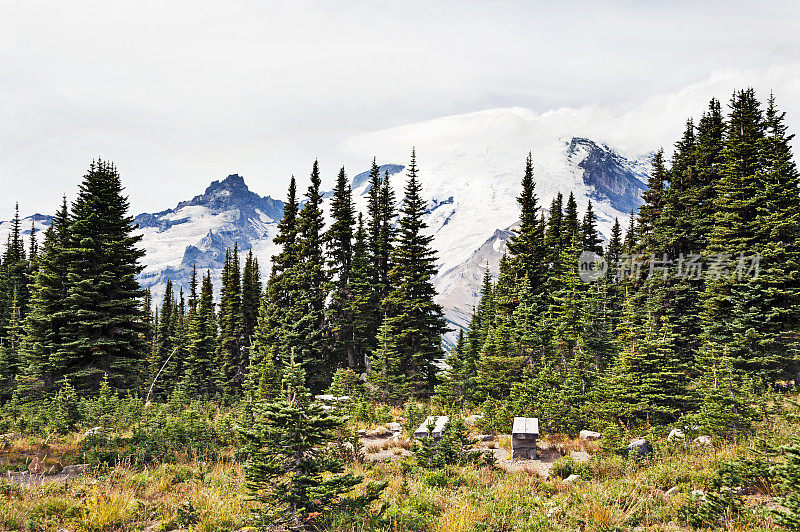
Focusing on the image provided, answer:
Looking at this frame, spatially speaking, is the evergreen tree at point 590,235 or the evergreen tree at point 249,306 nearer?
the evergreen tree at point 590,235

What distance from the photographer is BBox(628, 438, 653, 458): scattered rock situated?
1261cm

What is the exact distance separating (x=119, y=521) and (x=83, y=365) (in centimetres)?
2114

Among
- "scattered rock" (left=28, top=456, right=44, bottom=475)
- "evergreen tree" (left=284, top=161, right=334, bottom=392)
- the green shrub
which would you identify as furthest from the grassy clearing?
"evergreen tree" (left=284, top=161, right=334, bottom=392)

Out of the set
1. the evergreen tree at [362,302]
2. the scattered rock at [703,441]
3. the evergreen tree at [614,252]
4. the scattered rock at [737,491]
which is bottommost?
the scattered rock at [703,441]

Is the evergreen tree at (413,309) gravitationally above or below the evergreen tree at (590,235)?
below

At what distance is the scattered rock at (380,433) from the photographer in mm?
18000

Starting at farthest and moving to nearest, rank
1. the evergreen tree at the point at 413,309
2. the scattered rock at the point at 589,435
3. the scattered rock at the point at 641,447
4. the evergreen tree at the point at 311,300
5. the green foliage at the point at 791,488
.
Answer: the evergreen tree at the point at 311,300
the evergreen tree at the point at 413,309
the scattered rock at the point at 589,435
the scattered rock at the point at 641,447
the green foliage at the point at 791,488

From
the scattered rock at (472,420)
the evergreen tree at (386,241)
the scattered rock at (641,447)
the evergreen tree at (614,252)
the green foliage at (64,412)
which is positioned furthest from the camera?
the evergreen tree at (614,252)

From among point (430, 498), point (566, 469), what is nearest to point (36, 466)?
point (430, 498)

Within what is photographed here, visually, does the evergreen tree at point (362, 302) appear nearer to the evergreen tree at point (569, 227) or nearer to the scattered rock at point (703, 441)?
the evergreen tree at point (569, 227)

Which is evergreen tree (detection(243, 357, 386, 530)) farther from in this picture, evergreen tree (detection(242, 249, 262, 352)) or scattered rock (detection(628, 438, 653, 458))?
evergreen tree (detection(242, 249, 262, 352))

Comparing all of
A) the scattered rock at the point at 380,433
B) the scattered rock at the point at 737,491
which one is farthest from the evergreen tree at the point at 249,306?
the scattered rock at the point at 737,491

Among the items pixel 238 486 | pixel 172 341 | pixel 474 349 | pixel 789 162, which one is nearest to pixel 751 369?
pixel 789 162

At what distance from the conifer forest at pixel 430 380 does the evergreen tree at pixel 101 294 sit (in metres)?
0.15
